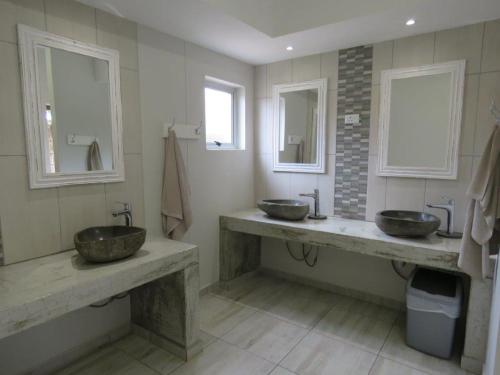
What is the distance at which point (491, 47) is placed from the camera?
224 cm

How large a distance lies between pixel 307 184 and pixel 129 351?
6.98 feet

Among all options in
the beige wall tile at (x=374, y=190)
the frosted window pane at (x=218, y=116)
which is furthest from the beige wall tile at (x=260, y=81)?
the beige wall tile at (x=374, y=190)

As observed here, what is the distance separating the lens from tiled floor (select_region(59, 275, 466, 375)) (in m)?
2.08

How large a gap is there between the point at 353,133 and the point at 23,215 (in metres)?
2.59

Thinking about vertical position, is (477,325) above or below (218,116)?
below

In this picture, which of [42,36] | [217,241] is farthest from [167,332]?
[42,36]

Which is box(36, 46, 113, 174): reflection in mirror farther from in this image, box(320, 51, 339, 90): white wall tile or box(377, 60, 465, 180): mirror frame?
box(377, 60, 465, 180): mirror frame

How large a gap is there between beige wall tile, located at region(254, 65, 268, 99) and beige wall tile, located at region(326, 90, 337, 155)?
2.45 feet

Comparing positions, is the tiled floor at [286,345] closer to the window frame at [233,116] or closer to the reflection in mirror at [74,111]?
the reflection in mirror at [74,111]

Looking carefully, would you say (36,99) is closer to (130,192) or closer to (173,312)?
(130,192)

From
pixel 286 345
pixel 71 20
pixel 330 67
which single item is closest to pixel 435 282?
pixel 286 345

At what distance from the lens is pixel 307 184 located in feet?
10.6

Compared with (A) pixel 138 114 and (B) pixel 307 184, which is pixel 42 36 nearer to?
(A) pixel 138 114

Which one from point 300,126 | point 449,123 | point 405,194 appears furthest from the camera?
point 300,126
